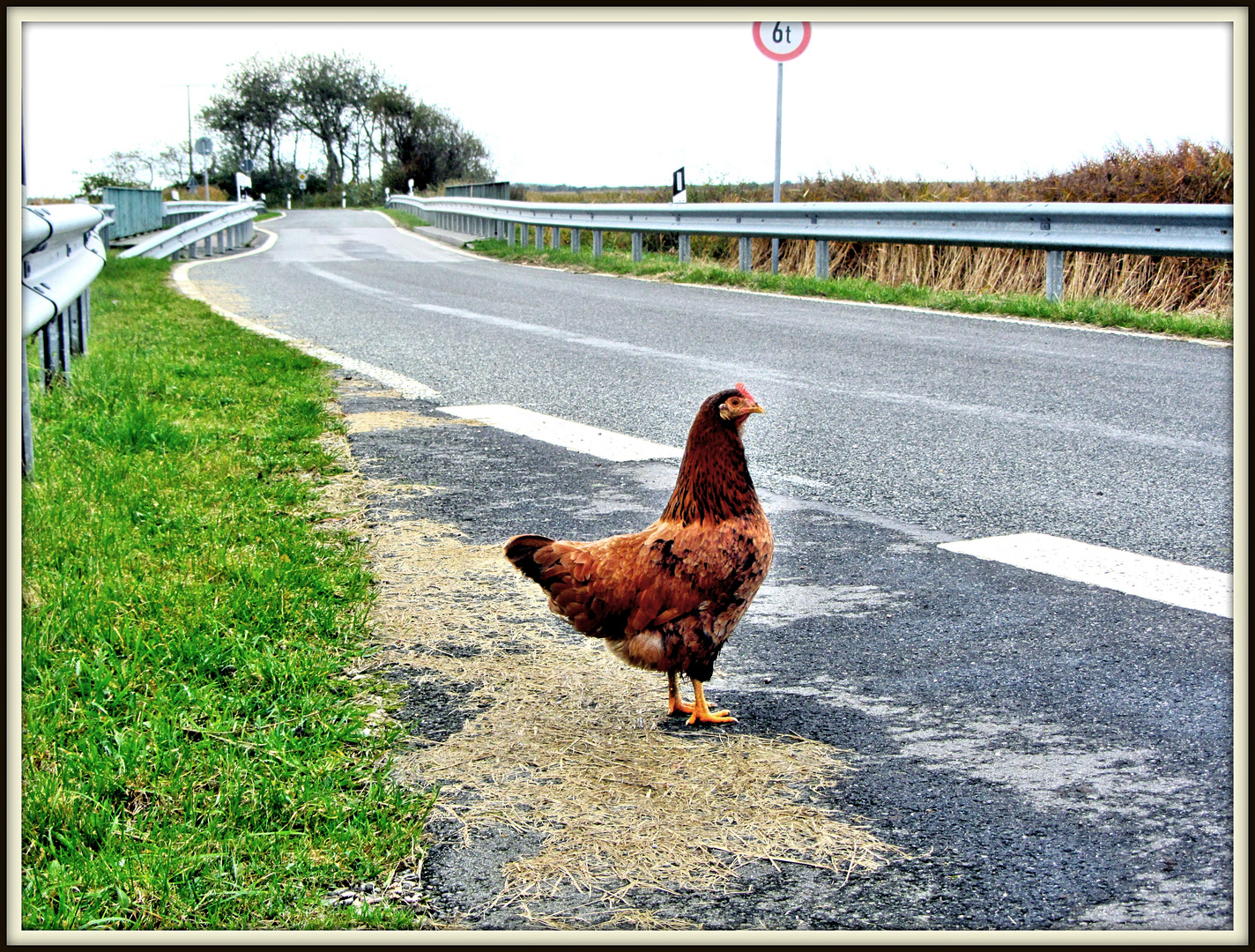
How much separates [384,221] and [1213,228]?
1333 inches

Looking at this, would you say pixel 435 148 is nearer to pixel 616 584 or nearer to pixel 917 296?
pixel 917 296

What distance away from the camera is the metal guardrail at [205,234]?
18.9m

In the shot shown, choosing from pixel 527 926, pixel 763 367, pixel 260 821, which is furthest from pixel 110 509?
pixel 763 367

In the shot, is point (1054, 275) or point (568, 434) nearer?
point (568, 434)

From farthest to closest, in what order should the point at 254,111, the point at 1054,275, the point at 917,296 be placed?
the point at 254,111, the point at 917,296, the point at 1054,275

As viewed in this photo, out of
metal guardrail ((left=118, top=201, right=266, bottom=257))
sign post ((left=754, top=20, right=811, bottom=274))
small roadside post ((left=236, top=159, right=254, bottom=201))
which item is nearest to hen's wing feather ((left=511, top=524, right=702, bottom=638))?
sign post ((left=754, top=20, right=811, bottom=274))

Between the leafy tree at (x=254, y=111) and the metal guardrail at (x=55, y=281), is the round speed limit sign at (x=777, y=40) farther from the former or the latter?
the leafy tree at (x=254, y=111)

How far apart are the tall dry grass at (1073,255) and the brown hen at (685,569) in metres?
8.95

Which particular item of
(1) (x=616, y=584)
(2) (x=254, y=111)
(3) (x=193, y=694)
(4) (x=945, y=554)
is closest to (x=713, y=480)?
(1) (x=616, y=584)

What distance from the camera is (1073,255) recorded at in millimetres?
12211

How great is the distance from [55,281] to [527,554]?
3.98 m

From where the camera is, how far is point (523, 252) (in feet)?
67.7

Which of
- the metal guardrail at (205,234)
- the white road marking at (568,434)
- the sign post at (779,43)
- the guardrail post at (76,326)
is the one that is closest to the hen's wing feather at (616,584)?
the white road marking at (568,434)

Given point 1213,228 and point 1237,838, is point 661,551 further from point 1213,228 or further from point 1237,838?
point 1213,228
